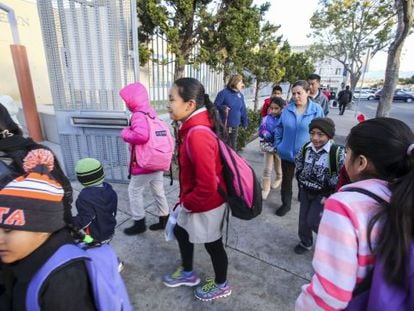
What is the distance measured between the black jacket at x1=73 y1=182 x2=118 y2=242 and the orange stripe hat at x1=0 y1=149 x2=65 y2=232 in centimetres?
100

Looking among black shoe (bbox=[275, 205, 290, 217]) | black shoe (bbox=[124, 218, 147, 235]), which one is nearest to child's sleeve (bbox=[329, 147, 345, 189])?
black shoe (bbox=[275, 205, 290, 217])

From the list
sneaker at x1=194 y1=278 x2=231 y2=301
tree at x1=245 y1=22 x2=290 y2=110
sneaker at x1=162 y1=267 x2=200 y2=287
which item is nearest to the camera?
sneaker at x1=194 y1=278 x2=231 y2=301

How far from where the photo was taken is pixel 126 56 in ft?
12.9

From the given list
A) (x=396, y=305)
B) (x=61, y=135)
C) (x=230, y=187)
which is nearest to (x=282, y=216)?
(x=230, y=187)

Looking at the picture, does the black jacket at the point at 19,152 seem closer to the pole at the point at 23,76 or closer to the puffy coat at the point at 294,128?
the puffy coat at the point at 294,128

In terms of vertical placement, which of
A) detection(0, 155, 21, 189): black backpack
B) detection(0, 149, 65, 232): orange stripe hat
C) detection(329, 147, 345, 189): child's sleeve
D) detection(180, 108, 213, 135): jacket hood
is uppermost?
detection(180, 108, 213, 135): jacket hood

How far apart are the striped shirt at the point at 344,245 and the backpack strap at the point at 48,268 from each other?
95 centimetres

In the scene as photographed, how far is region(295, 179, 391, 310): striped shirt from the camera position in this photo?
102cm

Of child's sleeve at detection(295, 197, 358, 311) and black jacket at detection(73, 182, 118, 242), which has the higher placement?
child's sleeve at detection(295, 197, 358, 311)

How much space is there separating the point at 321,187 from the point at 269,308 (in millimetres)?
1174

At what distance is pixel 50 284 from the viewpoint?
96cm

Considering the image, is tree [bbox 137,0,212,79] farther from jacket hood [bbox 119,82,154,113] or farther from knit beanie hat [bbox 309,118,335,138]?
knit beanie hat [bbox 309,118,335,138]

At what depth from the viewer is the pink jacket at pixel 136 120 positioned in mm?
2723

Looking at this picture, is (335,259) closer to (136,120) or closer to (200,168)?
(200,168)
